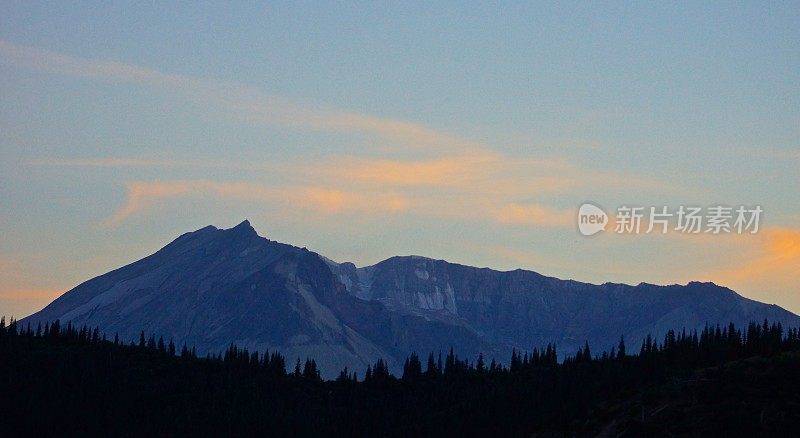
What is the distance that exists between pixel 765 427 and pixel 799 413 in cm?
645

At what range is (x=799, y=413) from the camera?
199625mm

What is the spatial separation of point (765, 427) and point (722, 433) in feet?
17.3

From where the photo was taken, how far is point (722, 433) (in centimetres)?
19738

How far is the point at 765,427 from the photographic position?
195875 millimetres

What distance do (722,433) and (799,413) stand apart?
1053cm
